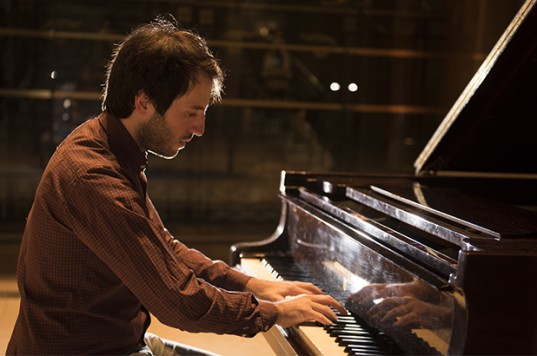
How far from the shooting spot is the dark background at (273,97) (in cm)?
647

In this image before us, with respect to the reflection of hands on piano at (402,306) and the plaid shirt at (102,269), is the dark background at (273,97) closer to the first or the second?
the reflection of hands on piano at (402,306)

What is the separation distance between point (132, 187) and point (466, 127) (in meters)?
1.46

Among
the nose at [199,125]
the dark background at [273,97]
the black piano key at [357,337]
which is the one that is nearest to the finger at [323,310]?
the black piano key at [357,337]

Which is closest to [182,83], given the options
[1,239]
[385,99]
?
[1,239]

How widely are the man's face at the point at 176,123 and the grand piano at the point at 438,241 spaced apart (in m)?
0.56

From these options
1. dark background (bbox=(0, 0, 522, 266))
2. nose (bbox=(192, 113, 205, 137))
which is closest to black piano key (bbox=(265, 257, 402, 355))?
nose (bbox=(192, 113, 205, 137))

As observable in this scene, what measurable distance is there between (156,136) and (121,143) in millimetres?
81

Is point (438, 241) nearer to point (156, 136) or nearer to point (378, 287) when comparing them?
point (378, 287)

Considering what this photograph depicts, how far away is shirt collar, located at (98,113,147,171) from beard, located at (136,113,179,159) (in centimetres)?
2

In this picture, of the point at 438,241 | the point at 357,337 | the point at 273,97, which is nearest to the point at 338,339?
the point at 357,337

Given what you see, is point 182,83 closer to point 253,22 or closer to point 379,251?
point 379,251

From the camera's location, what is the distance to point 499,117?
9.14ft

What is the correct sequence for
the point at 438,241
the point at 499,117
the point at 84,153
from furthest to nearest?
the point at 499,117 → the point at 438,241 → the point at 84,153

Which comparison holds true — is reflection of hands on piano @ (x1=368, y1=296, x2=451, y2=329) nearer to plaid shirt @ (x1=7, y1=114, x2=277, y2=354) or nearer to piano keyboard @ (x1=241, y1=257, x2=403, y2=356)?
piano keyboard @ (x1=241, y1=257, x2=403, y2=356)
